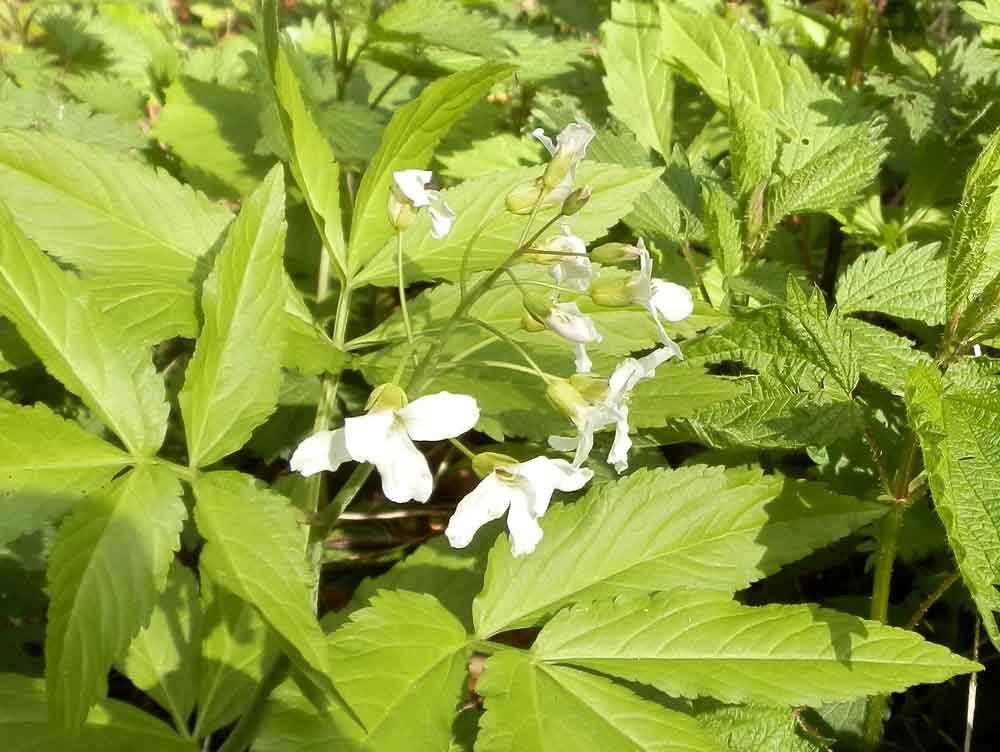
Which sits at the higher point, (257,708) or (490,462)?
(490,462)

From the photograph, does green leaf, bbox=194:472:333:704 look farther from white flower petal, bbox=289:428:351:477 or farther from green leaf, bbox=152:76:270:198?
green leaf, bbox=152:76:270:198

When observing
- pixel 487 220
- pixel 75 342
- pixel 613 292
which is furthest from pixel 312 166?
pixel 613 292

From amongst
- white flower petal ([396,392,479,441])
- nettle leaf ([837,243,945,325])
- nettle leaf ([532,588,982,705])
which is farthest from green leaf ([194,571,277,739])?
nettle leaf ([837,243,945,325])

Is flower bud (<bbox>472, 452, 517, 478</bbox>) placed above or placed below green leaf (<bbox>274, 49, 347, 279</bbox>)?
below

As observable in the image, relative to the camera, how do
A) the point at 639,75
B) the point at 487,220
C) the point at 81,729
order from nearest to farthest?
the point at 81,729 < the point at 487,220 < the point at 639,75

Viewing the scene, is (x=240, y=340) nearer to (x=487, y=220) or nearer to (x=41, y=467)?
(x=41, y=467)

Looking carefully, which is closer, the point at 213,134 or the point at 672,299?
the point at 672,299
